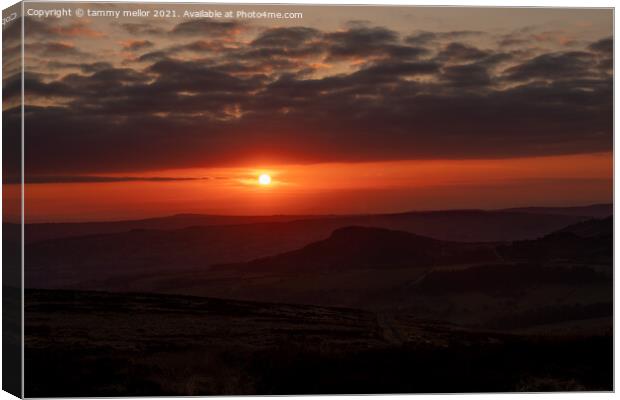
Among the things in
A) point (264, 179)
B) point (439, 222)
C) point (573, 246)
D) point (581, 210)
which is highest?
point (264, 179)

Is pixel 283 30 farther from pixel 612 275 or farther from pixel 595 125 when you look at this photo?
pixel 612 275

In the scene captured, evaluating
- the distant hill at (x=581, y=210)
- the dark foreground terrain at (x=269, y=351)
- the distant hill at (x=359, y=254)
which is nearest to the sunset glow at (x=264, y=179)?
the distant hill at (x=359, y=254)

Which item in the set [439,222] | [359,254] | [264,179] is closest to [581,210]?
[439,222]

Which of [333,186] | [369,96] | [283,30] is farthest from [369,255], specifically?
[283,30]

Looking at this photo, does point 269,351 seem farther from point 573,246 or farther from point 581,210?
point 581,210

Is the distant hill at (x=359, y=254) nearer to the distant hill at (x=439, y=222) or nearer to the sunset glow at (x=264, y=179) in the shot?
the distant hill at (x=439, y=222)

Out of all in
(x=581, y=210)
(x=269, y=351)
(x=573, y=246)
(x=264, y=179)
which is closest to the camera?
(x=269, y=351)
